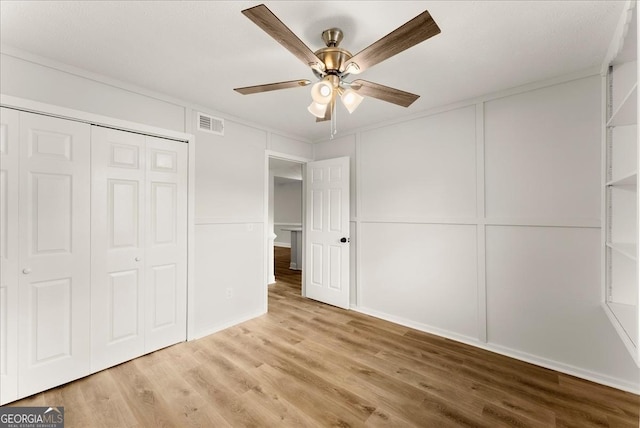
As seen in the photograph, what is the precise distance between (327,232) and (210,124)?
202cm

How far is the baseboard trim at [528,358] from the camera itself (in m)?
2.06

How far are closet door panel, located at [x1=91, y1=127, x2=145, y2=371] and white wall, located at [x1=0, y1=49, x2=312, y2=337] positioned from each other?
314mm

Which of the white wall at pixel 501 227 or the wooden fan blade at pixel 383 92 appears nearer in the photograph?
the wooden fan blade at pixel 383 92

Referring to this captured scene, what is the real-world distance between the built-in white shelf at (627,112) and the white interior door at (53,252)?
3689 mm

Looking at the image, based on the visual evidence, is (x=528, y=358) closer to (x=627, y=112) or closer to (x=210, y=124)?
(x=627, y=112)

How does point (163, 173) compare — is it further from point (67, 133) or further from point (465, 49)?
point (465, 49)

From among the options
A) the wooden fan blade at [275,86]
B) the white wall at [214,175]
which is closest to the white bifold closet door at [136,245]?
the white wall at [214,175]

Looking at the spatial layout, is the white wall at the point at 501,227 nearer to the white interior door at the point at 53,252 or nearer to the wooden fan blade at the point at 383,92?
the wooden fan blade at the point at 383,92

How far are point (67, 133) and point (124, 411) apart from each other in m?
2.06

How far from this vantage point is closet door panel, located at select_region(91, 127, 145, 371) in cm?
225

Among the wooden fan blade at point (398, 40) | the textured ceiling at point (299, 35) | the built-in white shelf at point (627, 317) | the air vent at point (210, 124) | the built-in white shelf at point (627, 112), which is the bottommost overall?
the built-in white shelf at point (627, 317)

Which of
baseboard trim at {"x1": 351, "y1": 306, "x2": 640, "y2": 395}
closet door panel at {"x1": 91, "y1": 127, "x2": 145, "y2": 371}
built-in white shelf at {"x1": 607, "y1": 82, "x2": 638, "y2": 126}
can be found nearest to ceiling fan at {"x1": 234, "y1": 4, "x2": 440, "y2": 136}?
built-in white shelf at {"x1": 607, "y1": 82, "x2": 638, "y2": 126}

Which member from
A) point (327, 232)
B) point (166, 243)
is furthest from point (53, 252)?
point (327, 232)

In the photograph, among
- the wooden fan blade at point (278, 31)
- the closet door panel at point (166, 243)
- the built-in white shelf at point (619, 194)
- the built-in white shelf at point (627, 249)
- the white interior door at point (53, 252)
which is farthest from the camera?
the closet door panel at point (166, 243)
